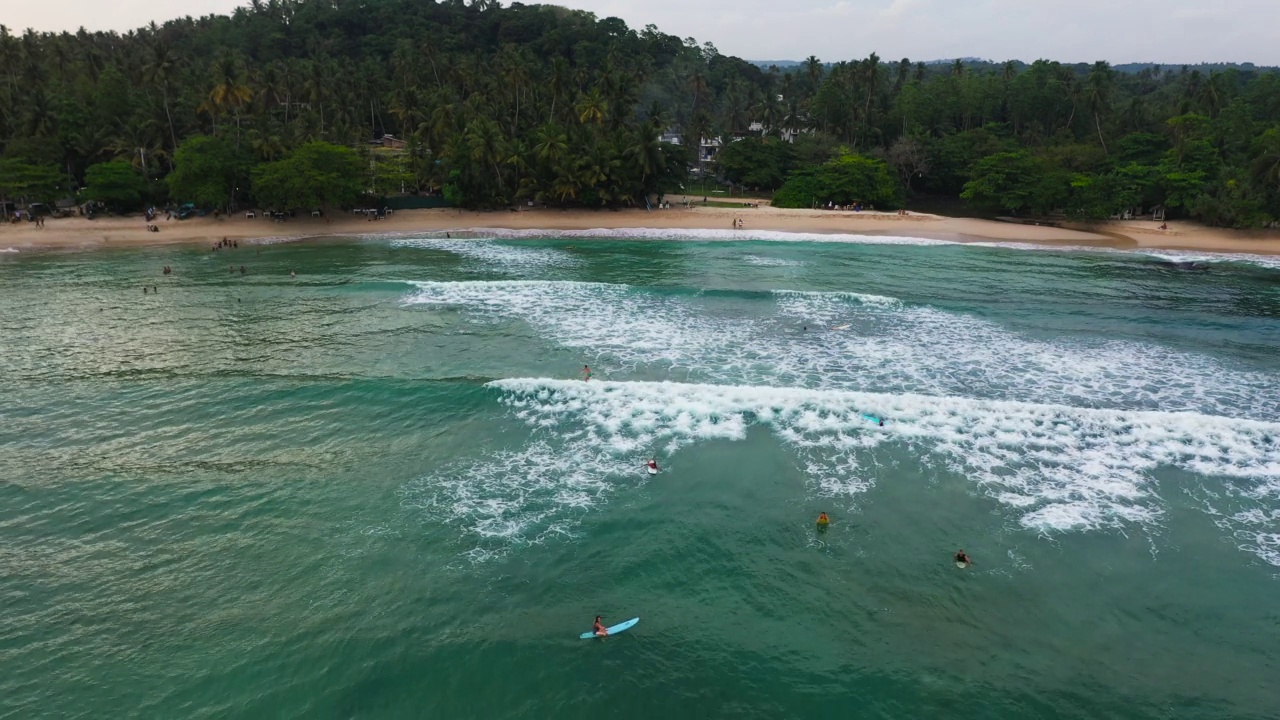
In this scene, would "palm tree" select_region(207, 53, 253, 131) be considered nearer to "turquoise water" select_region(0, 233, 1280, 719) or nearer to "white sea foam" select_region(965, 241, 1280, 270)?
"turquoise water" select_region(0, 233, 1280, 719)

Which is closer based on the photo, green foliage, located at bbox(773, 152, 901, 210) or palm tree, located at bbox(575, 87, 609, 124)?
green foliage, located at bbox(773, 152, 901, 210)

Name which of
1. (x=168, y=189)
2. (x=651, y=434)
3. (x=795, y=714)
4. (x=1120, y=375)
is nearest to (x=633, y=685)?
(x=795, y=714)

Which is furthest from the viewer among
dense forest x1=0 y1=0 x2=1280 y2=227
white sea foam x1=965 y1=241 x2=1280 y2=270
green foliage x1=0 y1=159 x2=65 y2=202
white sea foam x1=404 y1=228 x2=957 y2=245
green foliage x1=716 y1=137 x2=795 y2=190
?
green foliage x1=716 y1=137 x2=795 y2=190

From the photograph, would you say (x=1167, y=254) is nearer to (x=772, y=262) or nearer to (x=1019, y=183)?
(x=1019, y=183)

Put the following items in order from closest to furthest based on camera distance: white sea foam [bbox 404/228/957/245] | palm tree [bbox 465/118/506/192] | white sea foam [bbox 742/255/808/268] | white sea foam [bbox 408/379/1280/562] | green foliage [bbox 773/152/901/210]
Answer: white sea foam [bbox 408/379/1280/562] < white sea foam [bbox 742/255/808/268] < white sea foam [bbox 404/228/957/245] < palm tree [bbox 465/118/506/192] < green foliage [bbox 773/152/901/210]

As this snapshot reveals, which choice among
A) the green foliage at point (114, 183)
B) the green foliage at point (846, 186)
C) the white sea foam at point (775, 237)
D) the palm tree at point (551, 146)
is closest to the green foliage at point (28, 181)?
the green foliage at point (114, 183)

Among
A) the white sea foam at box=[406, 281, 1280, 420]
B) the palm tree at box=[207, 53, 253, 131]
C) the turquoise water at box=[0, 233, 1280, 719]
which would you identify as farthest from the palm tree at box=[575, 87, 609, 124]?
the turquoise water at box=[0, 233, 1280, 719]

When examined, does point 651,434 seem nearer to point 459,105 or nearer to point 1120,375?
point 1120,375

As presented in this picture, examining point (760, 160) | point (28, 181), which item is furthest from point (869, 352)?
point (28, 181)
